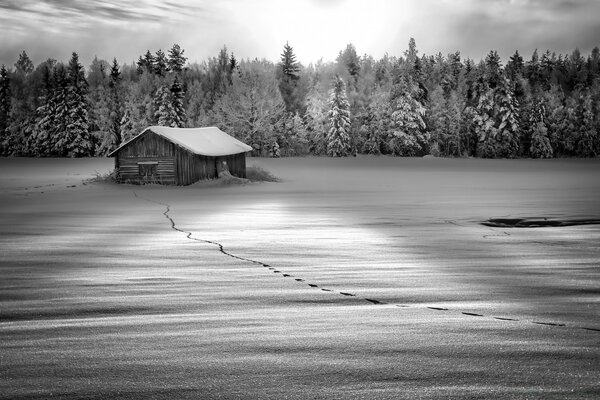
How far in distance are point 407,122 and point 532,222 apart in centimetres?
8208

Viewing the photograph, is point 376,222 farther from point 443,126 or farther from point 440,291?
point 443,126

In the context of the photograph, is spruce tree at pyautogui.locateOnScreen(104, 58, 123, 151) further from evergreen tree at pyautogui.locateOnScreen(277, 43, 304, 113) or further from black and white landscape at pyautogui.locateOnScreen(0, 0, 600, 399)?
black and white landscape at pyautogui.locateOnScreen(0, 0, 600, 399)

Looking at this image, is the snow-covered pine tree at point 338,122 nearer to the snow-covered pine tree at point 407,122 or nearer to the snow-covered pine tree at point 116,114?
the snow-covered pine tree at point 407,122

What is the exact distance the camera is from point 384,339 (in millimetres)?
7195

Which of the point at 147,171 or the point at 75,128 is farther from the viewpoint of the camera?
the point at 75,128

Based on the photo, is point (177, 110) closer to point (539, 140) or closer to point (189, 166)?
point (189, 166)

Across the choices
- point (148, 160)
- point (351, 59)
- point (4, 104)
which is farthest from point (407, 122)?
point (4, 104)

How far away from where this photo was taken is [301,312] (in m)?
8.73

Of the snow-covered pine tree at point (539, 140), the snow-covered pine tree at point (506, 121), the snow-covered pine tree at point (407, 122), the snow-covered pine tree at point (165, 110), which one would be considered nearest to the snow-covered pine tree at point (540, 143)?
the snow-covered pine tree at point (539, 140)

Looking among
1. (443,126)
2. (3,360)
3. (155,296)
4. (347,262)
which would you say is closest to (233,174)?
(347,262)

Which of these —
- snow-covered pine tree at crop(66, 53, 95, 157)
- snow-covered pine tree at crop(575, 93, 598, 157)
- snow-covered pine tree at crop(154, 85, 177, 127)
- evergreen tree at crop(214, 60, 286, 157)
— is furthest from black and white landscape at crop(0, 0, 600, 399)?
snow-covered pine tree at crop(575, 93, 598, 157)

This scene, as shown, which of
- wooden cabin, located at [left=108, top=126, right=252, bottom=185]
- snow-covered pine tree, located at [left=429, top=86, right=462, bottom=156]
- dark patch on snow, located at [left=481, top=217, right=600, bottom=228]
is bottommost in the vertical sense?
dark patch on snow, located at [left=481, top=217, right=600, bottom=228]

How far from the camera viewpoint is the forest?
10394cm

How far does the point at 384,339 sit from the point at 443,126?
108 metres
